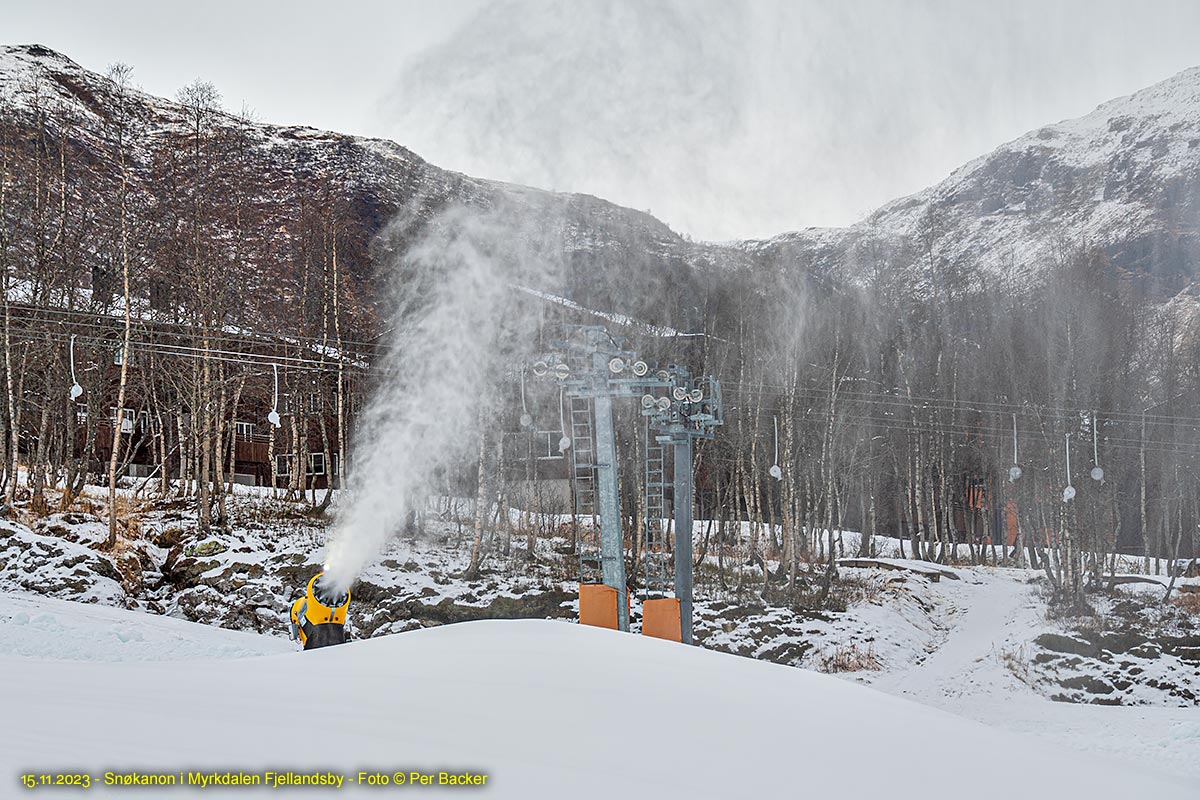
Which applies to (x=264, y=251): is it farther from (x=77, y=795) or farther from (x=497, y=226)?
(x=77, y=795)

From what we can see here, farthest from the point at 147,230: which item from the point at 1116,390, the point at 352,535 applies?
the point at 1116,390

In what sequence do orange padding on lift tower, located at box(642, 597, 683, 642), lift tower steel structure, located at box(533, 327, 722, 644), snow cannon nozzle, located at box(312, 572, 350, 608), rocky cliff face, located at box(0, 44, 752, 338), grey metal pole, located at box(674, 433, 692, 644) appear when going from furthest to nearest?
1. rocky cliff face, located at box(0, 44, 752, 338)
2. grey metal pole, located at box(674, 433, 692, 644)
3. lift tower steel structure, located at box(533, 327, 722, 644)
4. orange padding on lift tower, located at box(642, 597, 683, 642)
5. snow cannon nozzle, located at box(312, 572, 350, 608)

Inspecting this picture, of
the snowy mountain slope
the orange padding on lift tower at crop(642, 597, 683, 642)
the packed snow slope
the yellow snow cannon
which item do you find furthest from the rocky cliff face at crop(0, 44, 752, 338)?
the packed snow slope

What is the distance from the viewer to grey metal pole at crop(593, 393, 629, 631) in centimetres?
1489

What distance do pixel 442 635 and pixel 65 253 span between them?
2356 cm

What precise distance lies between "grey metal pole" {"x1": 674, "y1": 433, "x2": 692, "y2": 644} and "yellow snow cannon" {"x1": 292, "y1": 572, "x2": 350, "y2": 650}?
8.22 meters

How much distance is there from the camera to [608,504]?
600 inches

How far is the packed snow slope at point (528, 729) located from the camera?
330 centimetres

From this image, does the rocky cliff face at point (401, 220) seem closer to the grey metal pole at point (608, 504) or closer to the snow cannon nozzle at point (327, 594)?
the grey metal pole at point (608, 504)

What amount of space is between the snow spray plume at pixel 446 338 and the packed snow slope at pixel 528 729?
1452cm

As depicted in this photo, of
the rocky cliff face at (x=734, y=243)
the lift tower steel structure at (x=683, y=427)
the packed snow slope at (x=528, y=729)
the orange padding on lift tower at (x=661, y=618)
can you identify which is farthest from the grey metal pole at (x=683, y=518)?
the packed snow slope at (x=528, y=729)

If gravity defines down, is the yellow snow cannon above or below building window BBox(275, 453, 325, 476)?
below

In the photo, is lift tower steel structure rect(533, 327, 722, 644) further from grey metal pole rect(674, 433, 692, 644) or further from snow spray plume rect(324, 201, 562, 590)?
snow spray plume rect(324, 201, 562, 590)

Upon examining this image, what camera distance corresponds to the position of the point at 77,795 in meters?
2.90
